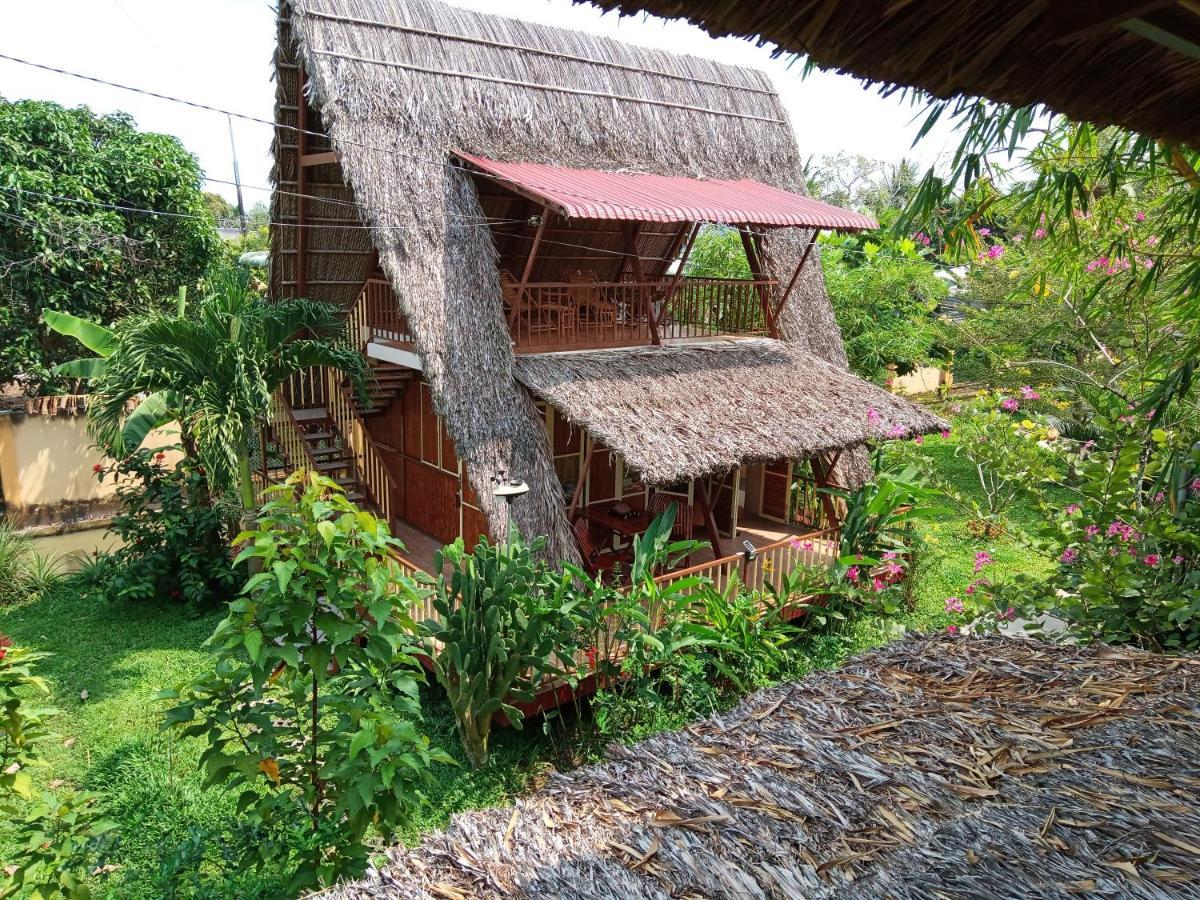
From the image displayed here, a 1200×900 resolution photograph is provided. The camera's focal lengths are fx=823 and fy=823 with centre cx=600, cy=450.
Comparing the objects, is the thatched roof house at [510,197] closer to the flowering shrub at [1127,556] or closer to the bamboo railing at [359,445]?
the bamboo railing at [359,445]

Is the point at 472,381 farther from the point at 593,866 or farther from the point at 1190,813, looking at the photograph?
the point at 1190,813

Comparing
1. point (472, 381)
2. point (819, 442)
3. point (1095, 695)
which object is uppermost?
point (472, 381)

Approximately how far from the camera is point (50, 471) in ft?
36.7

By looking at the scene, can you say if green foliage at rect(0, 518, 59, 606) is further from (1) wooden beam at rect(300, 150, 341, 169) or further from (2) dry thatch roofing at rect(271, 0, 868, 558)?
(1) wooden beam at rect(300, 150, 341, 169)

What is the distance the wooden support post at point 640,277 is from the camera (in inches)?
338

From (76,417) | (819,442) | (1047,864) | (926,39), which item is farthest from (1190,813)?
(76,417)

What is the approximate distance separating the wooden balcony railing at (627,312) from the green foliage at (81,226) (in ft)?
19.8

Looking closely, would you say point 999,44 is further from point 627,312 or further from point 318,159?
point 627,312

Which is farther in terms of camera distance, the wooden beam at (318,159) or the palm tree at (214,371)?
the wooden beam at (318,159)

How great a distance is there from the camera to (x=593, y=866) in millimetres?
A: 2859

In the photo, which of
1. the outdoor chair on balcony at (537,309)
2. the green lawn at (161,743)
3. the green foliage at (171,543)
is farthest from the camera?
the green foliage at (171,543)

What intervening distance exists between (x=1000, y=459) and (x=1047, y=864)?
4.83m

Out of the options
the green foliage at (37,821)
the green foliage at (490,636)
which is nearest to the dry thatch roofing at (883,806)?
the green foliage at (37,821)

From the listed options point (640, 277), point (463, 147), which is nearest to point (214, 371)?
point (463, 147)
